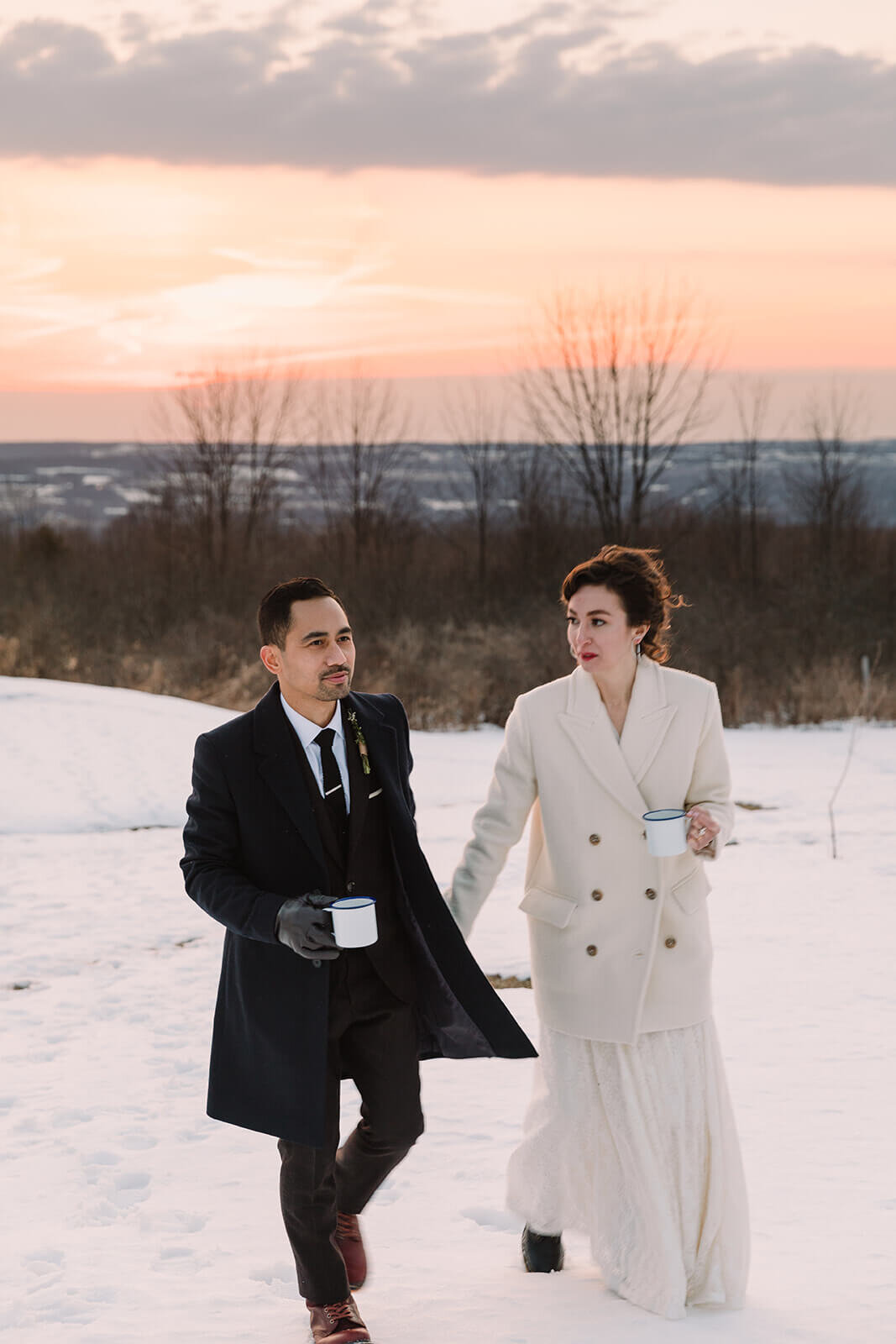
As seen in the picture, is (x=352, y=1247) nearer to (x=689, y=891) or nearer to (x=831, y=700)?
(x=689, y=891)

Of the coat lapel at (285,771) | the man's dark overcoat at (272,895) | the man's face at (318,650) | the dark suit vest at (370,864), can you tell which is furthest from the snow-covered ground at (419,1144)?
the man's face at (318,650)

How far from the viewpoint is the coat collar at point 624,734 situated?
3.11 meters

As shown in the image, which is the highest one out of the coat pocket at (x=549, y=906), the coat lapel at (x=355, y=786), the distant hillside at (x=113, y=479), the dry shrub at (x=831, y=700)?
the distant hillside at (x=113, y=479)

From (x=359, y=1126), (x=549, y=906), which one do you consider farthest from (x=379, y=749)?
(x=359, y=1126)

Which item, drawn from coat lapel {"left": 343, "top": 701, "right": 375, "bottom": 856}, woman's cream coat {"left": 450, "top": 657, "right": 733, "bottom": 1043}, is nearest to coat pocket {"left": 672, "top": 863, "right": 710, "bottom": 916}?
woman's cream coat {"left": 450, "top": 657, "right": 733, "bottom": 1043}

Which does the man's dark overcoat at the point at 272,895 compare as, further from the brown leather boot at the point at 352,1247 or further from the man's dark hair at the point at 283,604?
the brown leather boot at the point at 352,1247

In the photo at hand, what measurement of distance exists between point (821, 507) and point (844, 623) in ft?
16.8

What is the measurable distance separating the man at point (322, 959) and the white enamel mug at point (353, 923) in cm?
14

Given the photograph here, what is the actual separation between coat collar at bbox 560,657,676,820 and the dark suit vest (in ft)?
1.72

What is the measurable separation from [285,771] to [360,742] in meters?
0.20

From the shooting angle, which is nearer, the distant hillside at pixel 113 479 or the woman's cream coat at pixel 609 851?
the woman's cream coat at pixel 609 851

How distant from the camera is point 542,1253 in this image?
10.7 ft

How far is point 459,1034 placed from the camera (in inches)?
117

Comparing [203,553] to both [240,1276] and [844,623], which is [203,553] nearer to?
[844,623]
